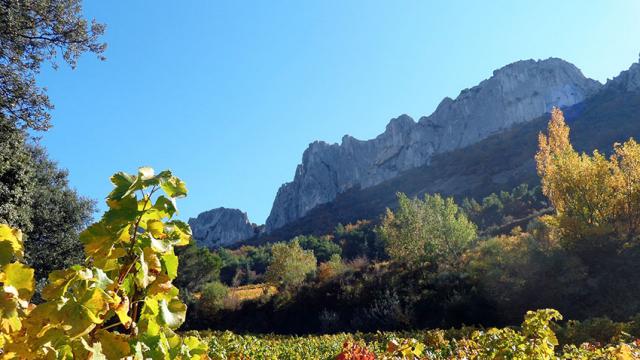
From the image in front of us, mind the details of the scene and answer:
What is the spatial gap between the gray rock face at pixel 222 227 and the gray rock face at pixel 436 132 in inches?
359

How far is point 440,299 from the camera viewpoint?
17844 millimetres

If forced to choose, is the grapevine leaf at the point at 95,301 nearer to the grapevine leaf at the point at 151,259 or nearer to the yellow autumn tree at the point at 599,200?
the grapevine leaf at the point at 151,259

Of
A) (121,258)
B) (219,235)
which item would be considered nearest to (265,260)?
(121,258)

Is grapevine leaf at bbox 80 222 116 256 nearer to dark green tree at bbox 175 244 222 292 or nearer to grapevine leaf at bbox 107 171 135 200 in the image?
grapevine leaf at bbox 107 171 135 200

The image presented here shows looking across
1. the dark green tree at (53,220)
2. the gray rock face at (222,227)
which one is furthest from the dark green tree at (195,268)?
the gray rock face at (222,227)

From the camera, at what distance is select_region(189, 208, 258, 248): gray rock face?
5408 inches

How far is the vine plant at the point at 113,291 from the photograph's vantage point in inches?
39.2

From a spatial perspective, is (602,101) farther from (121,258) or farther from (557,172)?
(121,258)

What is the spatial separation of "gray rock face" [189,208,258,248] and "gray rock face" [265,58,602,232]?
911cm

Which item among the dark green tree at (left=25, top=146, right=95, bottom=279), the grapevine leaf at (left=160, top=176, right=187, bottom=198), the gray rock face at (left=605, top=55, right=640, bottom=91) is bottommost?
the grapevine leaf at (left=160, top=176, right=187, bottom=198)

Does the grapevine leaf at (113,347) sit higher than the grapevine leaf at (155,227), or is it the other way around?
the grapevine leaf at (155,227)

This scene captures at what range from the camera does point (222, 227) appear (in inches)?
5620

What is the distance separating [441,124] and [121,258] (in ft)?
444

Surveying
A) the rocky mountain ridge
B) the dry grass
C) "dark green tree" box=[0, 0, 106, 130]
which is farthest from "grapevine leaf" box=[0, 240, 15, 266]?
the rocky mountain ridge
